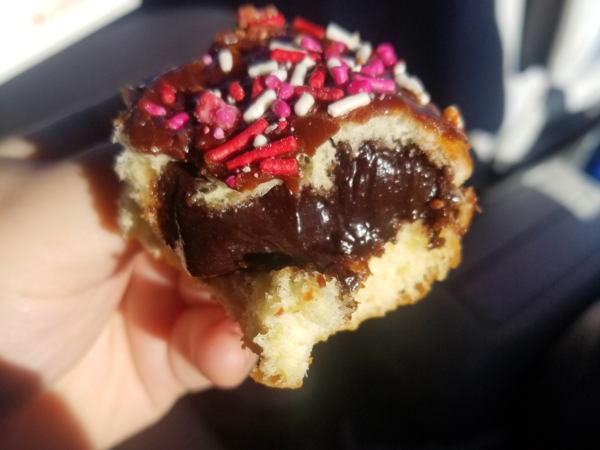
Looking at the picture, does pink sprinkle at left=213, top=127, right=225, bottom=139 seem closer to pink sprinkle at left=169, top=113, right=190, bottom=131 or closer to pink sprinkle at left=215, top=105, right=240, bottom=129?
pink sprinkle at left=215, top=105, right=240, bottom=129

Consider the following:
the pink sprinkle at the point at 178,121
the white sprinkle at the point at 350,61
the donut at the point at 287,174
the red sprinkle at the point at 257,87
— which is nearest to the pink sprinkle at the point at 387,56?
the donut at the point at 287,174

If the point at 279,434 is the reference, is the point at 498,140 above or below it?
above

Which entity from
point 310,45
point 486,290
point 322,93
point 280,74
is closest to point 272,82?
point 280,74

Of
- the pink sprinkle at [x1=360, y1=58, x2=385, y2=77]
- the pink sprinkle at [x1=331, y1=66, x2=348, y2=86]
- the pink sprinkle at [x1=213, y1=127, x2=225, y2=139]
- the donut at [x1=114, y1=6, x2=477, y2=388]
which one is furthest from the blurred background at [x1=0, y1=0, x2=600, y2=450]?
the pink sprinkle at [x1=331, y1=66, x2=348, y2=86]

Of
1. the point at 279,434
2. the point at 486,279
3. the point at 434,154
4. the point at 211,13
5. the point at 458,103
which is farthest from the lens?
the point at 211,13

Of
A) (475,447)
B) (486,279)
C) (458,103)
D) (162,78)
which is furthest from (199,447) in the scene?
(458,103)

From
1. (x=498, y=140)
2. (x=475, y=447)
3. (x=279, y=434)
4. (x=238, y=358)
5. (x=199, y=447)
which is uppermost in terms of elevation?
(x=498, y=140)

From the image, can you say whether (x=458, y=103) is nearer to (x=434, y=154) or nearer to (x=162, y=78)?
(x=434, y=154)
